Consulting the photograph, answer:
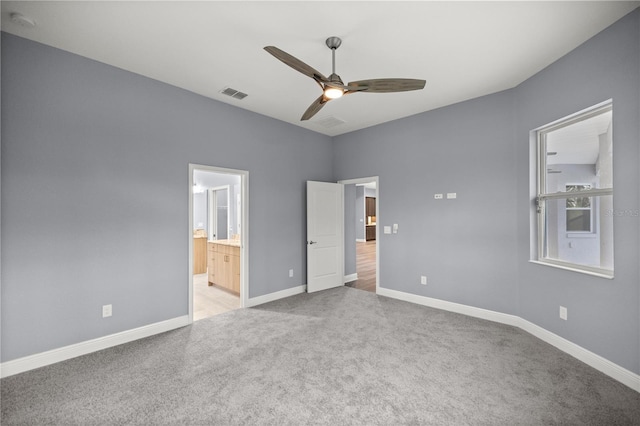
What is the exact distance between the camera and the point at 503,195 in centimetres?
358

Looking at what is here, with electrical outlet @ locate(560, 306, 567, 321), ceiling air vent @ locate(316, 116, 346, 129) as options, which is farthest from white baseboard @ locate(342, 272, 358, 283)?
electrical outlet @ locate(560, 306, 567, 321)

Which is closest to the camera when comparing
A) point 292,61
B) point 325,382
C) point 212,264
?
point 292,61

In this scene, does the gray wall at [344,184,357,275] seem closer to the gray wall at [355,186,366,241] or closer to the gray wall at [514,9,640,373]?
the gray wall at [514,9,640,373]

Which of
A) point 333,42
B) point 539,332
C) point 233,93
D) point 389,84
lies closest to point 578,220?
point 539,332

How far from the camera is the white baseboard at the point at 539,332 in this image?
2.30m

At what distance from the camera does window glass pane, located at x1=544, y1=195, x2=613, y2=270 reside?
2553 mm

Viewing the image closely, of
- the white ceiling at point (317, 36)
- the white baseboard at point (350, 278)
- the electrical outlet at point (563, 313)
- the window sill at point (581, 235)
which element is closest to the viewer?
the white ceiling at point (317, 36)

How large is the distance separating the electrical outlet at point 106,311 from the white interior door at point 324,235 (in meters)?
2.83

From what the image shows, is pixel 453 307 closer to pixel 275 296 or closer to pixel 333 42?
pixel 275 296

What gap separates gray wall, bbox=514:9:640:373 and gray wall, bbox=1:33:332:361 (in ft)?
12.8

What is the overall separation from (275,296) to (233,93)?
3.08 m

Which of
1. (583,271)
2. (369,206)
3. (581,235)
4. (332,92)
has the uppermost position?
(332,92)

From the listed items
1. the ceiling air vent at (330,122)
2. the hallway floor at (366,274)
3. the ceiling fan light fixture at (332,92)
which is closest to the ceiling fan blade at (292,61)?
the ceiling fan light fixture at (332,92)

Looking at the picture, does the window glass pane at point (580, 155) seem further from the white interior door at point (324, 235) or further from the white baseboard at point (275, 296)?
the white baseboard at point (275, 296)
